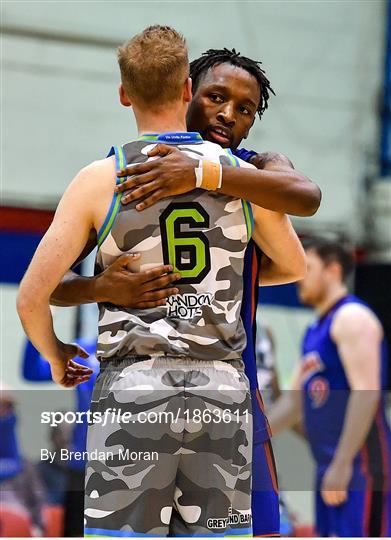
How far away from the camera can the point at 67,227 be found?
2.75m

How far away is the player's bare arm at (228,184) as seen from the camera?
8.91 ft

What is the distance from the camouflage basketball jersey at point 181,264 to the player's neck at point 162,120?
0.09 feet

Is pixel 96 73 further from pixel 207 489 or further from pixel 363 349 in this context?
pixel 207 489

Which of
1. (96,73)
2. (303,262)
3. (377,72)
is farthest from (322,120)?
(303,262)

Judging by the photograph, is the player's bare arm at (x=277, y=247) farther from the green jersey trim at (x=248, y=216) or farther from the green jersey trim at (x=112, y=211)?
the green jersey trim at (x=112, y=211)

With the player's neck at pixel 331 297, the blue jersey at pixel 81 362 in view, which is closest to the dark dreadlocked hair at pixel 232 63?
the player's neck at pixel 331 297

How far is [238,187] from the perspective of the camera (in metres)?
2.78

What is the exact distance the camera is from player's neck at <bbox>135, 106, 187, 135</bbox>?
2.81m

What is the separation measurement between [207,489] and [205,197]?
0.73 m

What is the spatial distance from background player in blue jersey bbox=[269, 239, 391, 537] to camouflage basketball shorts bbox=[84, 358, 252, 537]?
9.68ft

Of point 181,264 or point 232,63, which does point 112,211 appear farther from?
point 232,63

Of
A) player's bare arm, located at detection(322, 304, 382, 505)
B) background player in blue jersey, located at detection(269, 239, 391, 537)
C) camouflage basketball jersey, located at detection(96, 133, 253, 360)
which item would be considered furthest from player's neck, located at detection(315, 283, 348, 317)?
camouflage basketball jersey, located at detection(96, 133, 253, 360)

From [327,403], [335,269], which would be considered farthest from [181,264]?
[335,269]

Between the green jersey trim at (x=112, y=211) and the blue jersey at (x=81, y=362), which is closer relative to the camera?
the green jersey trim at (x=112, y=211)
